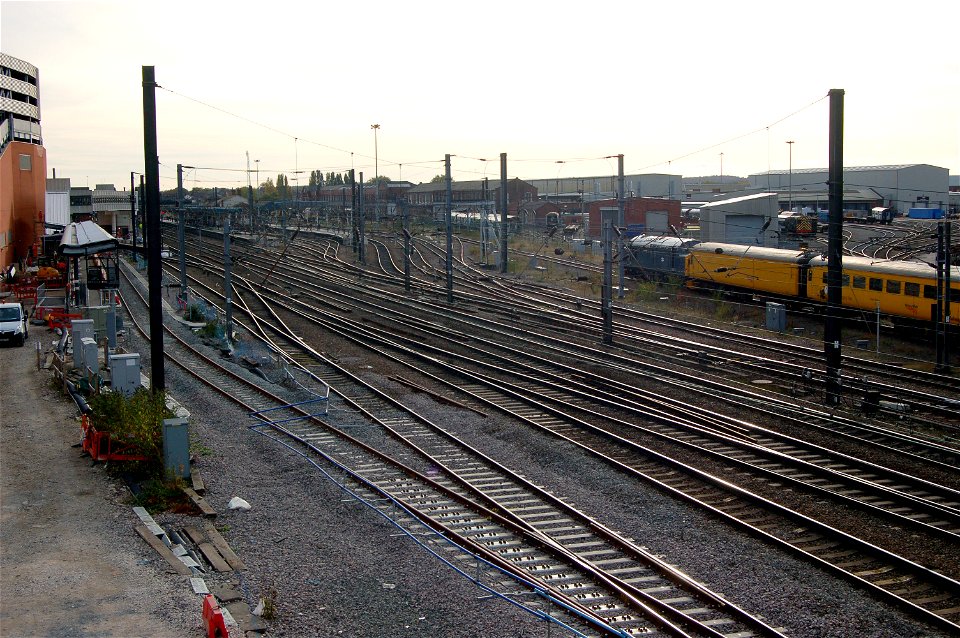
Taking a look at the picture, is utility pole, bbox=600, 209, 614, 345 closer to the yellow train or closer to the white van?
the yellow train

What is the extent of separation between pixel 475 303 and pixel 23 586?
24.3 m

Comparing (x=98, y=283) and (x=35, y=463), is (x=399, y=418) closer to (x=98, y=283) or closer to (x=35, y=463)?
(x=35, y=463)

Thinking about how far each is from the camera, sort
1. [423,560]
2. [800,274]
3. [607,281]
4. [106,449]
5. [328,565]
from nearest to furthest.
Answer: [328,565]
[423,560]
[106,449]
[607,281]
[800,274]

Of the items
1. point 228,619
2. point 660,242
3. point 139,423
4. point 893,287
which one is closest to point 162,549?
point 228,619

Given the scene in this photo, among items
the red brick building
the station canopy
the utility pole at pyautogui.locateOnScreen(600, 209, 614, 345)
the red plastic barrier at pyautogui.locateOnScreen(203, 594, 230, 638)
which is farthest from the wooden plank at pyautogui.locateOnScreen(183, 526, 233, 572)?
the red brick building

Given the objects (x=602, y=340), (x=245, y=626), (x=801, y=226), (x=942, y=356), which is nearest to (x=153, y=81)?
(x=245, y=626)

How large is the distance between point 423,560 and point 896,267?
66.7 feet

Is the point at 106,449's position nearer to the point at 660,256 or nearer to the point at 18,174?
the point at 660,256

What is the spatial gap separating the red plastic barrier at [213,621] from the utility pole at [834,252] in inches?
505

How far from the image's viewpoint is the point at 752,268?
31.6 meters

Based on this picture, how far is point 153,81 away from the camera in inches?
541

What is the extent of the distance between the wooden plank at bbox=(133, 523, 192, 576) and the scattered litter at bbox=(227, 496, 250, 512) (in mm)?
1100

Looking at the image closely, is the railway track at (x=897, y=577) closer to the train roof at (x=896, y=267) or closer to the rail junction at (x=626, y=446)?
the rail junction at (x=626, y=446)

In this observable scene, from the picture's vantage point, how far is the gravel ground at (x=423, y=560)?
25.7 feet
